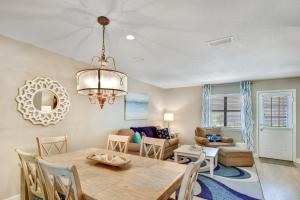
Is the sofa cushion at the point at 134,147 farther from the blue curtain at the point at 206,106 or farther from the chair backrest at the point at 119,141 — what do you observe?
the blue curtain at the point at 206,106

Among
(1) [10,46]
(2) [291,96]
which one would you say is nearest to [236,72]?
(2) [291,96]

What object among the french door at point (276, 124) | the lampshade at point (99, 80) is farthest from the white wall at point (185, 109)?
the lampshade at point (99, 80)

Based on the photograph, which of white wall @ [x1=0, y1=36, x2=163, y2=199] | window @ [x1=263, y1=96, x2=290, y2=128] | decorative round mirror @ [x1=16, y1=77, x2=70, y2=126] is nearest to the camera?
white wall @ [x1=0, y1=36, x2=163, y2=199]

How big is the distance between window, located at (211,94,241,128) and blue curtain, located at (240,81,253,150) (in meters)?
0.27

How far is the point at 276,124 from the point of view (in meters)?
4.89

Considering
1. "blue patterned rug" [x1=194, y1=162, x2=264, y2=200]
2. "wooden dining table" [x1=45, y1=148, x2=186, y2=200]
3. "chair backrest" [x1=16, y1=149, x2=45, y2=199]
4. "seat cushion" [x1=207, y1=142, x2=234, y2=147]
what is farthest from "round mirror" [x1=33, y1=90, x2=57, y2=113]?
"seat cushion" [x1=207, y1=142, x2=234, y2=147]

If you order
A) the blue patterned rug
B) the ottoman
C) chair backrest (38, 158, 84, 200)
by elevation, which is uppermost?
chair backrest (38, 158, 84, 200)

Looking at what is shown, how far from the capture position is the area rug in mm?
2656

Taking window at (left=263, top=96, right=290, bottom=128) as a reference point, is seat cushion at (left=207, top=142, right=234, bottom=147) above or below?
below

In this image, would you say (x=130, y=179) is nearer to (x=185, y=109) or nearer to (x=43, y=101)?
(x=43, y=101)

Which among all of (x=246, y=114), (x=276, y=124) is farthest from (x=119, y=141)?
(x=276, y=124)

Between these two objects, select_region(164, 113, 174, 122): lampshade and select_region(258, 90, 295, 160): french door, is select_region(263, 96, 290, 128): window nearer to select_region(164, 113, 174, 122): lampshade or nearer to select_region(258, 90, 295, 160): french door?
select_region(258, 90, 295, 160): french door

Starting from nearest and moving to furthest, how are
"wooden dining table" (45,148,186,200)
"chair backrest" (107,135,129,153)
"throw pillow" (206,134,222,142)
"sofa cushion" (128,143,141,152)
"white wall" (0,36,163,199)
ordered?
"wooden dining table" (45,148,186,200), "white wall" (0,36,163,199), "chair backrest" (107,135,129,153), "sofa cushion" (128,143,141,152), "throw pillow" (206,134,222,142)

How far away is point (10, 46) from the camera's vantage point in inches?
93.6
